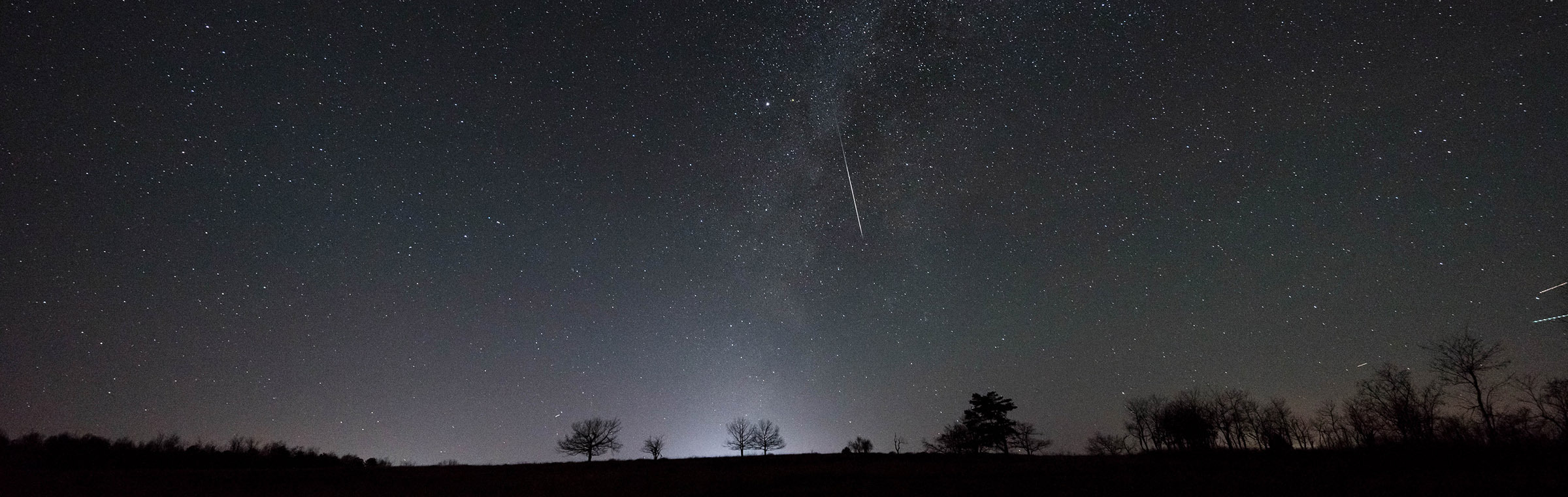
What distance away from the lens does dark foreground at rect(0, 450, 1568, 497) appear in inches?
864

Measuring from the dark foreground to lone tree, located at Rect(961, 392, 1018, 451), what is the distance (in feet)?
81.2

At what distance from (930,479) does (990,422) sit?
136ft

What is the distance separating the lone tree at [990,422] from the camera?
66250 millimetres

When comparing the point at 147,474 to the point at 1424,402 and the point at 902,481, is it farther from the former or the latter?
the point at 1424,402

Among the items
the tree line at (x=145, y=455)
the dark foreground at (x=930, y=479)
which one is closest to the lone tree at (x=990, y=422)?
the dark foreground at (x=930, y=479)

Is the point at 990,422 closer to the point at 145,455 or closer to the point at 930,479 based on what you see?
the point at 930,479

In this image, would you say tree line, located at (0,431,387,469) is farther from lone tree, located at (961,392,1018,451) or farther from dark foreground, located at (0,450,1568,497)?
lone tree, located at (961,392,1018,451)

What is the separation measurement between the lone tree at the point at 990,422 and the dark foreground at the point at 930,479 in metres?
24.8

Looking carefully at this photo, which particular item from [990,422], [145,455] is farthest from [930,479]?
[145,455]

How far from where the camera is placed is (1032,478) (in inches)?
1112

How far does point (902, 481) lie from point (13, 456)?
6301cm

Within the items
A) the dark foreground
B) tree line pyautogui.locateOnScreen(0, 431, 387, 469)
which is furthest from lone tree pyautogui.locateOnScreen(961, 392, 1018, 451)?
tree line pyautogui.locateOnScreen(0, 431, 387, 469)

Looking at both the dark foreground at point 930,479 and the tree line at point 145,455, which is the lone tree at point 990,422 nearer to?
the dark foreground at point 930,479

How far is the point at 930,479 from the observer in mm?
29438
